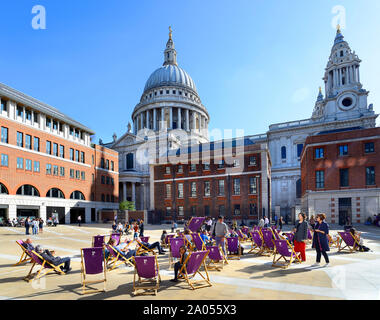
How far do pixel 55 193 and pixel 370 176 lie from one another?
42416 mm

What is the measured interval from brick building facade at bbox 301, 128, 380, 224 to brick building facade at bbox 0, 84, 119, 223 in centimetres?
3526

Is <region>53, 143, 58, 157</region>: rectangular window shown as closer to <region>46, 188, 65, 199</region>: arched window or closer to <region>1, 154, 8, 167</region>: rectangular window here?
<region>46, 188, 65, 199</region>: arched window

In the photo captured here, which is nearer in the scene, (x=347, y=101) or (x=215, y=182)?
(x=215, y=182)

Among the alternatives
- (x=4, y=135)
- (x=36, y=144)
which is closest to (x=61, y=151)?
(x=36, y=144)

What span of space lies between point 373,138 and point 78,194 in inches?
1696

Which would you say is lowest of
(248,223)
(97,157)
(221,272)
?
(248,223)

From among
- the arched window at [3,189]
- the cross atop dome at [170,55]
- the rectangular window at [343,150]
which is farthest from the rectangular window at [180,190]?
the cross atop dome at [170,55]

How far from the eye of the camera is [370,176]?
33.0 m

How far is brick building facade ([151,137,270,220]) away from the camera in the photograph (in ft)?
132

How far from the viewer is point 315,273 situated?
340 inches

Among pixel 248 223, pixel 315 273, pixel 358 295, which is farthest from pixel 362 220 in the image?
pixel 358 295

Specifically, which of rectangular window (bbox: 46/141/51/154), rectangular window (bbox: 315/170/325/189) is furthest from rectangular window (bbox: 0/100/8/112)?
rectangular window (bbox: 315/170/325/189)

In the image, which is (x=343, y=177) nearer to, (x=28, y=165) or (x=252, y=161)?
(x=252, y=161)
